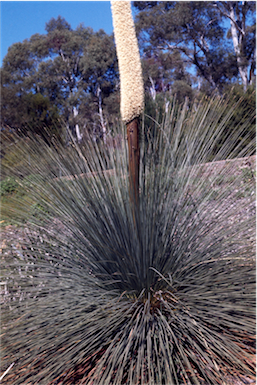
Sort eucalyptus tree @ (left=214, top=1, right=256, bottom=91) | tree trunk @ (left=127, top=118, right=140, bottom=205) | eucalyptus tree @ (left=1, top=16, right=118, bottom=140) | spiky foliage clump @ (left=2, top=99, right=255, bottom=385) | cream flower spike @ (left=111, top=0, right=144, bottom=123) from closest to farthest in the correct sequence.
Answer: spiky foliage clump @ (left=2, top=99, right=255, bottom=385) → cream flower spike @ (left=111, top=0, right=144, bottom=123) → tree trunk @ (left=127, top=118, right=140, bottom=205) → eucalyptus tree @ (left=214, top=1, right=256, bottom=91) → eucalyptus tree @ (left=1, top=16, right=118, bottom=140)

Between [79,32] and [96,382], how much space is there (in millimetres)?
30446

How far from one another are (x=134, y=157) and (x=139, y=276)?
0.81 metres

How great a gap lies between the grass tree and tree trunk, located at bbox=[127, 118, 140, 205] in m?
0.07

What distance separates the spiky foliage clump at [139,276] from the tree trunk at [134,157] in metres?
0.08

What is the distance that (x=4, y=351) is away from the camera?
1875mm

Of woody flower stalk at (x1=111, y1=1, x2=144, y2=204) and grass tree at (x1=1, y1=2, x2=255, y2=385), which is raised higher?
woody flower stalk at (x1=111, y1=1, x2=144, y2=204)

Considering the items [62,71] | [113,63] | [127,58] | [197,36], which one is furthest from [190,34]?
[127,58]

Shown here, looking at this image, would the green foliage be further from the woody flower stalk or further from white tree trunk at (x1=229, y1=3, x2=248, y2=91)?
the woody flower stalk

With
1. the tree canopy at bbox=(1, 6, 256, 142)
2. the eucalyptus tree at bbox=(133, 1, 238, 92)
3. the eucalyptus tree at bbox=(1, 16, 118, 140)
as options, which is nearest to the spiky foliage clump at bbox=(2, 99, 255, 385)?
the tree canopy at bbox=(1, 6, 256, 142)

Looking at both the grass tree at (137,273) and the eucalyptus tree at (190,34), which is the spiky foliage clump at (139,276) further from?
the eucalyptus tree at (190,34)

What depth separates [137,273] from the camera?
6.89ft

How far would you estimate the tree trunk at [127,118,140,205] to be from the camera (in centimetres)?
219

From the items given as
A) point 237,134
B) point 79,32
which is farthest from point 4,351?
point 79,32

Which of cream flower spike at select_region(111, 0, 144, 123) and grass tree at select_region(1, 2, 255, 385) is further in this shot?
cream flower spike at select_region(111, 0, 144, 123)
